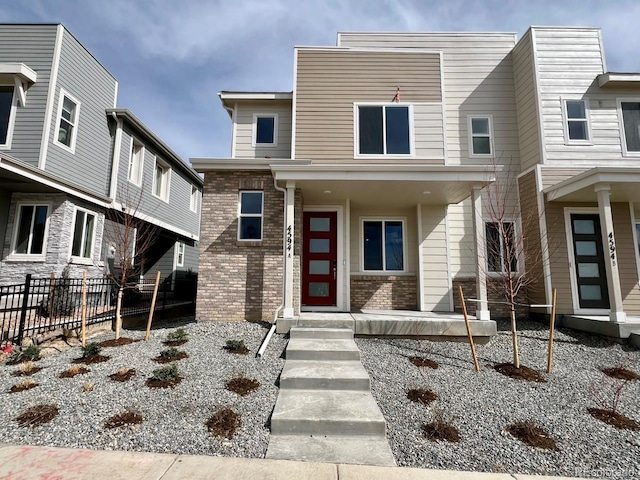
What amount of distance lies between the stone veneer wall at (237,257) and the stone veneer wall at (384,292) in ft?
6.17

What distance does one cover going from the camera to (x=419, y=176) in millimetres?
6973

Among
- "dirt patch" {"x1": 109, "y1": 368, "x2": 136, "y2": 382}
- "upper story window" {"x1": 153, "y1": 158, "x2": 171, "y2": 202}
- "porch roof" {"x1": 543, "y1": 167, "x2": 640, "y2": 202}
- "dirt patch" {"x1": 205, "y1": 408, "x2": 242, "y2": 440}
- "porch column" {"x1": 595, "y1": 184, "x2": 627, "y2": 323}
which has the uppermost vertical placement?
"upper story window" {"x1": 153, "y1": 158, "x2": 171, "y2": 202}

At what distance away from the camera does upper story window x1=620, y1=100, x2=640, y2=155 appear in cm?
920

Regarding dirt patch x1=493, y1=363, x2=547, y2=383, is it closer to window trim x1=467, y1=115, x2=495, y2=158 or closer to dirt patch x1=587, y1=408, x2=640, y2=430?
dirt patch x1=587, y1=408, x2=640, y2=430

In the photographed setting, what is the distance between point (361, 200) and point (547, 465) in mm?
6327

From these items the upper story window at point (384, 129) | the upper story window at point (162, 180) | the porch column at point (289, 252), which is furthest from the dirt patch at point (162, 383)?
the upper story window at point (162, 180)

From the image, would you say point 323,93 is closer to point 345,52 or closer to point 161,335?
point 345,52

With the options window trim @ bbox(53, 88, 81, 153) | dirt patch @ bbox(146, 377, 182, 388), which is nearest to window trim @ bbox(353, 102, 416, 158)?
dirt patch @ bbox(146, 377, 182, 388)

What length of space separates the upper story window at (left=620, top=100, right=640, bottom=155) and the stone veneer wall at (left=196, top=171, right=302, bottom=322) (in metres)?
9.22

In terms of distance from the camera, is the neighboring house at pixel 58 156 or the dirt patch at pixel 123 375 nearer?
the dirt patch at pixel 123 375

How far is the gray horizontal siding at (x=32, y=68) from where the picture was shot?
29.0 feet

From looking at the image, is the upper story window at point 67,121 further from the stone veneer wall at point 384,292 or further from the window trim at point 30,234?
the stone veneer wall at point 384,292

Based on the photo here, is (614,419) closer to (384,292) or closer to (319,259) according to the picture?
(384,292)

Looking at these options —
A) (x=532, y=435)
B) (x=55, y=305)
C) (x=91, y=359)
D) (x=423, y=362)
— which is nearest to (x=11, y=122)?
(x=55, y=305)
